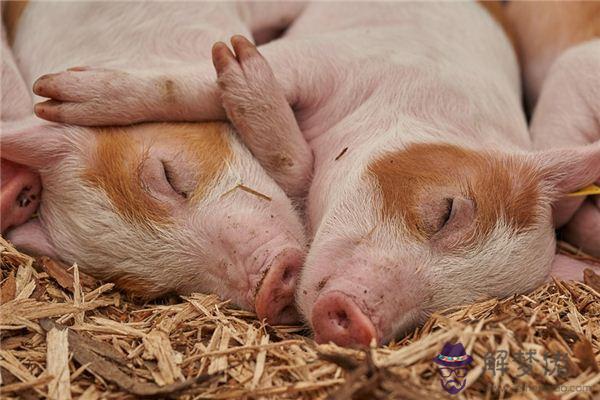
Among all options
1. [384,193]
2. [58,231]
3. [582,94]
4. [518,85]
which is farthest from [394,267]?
[518,85]

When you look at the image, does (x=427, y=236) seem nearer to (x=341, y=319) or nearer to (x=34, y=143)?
(x=341, y=319)

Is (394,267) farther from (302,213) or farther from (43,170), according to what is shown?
(43,170)

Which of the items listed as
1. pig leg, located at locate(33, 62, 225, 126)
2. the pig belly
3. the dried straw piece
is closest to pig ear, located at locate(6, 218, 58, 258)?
pig leg, located at locate(33, 62, 225, 126)

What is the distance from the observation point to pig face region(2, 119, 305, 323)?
9.82ft

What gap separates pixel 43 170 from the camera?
10.8ft

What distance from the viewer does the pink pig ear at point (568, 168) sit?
3.18 meters

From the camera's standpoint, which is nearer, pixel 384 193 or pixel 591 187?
pixel 384 193

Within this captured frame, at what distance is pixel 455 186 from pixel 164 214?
1.11m

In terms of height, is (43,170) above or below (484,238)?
above

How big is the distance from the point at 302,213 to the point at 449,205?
711 millimetres

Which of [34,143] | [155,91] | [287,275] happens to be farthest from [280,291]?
[34,143]

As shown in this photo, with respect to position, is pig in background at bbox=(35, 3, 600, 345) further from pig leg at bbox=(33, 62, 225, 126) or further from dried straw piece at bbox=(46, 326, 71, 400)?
dried straw piece at bbox=(46, 326, 71, 400)

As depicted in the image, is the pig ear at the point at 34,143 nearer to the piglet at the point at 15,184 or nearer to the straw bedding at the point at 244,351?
the piglet at the point at 15,184

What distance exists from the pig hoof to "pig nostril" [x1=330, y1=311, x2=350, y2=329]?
337mm
